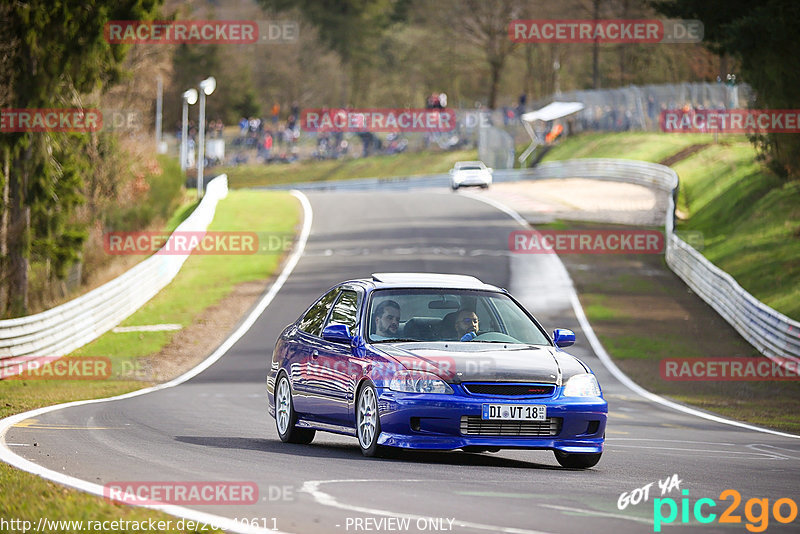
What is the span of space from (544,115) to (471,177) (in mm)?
15490

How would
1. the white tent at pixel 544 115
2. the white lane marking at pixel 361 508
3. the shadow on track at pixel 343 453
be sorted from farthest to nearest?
1. the white tent at pixel 544 115
2. the shadow on track at pixel 343 453
3. the white lane marking at pixel 361 508

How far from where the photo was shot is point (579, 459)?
10.4m

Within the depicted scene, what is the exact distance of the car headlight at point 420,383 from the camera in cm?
1005

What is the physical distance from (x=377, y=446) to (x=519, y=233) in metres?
36.9

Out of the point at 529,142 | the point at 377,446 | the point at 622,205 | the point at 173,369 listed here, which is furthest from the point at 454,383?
the point at 529,142

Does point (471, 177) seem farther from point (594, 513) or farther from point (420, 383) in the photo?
point (594, 513)

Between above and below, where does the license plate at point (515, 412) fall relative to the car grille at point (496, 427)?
above

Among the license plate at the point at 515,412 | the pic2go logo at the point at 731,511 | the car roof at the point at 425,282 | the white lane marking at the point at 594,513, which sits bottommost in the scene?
the pic2go logo at the point at 731,511

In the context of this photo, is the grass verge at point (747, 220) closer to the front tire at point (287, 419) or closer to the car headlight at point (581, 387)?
the front tire at point (287, 419)

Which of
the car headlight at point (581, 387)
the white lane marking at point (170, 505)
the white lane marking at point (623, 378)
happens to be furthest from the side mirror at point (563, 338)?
the white lane marking at point (623, 378)

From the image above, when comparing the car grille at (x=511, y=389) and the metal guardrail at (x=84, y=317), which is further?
the metal guardrail at (x=84, y=317)

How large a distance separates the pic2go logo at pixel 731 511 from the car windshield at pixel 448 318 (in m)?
2.96

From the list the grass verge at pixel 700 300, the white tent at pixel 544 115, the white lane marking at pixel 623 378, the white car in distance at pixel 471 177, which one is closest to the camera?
the white lane marking at pixel 623 378

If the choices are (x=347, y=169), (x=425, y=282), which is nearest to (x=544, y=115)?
(x=347, y=169)
